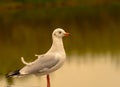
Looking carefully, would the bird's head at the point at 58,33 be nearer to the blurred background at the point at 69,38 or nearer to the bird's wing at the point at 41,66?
the bird's wing at the point at 41,66

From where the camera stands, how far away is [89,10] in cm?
1297

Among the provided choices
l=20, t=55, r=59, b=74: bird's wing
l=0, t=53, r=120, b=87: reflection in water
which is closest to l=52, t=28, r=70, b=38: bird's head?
l=20, t=55, r=59, b=74: bird's wing

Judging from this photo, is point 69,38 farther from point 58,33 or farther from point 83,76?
point 58,33

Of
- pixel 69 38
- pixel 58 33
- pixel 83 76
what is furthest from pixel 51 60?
pixel 69 38

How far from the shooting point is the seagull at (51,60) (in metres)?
4.33

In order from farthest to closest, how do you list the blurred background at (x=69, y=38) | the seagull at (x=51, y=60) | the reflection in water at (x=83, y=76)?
the blurred background at (x=69, y=38) → the reflection in water at (x=83, y=76) → the seagull at (x=51, y=60)

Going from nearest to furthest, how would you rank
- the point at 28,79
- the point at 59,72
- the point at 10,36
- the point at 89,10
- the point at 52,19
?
the point at 28,79, the point at 59,72, the point at 10,36, the point at 52,19, the point at 89,10

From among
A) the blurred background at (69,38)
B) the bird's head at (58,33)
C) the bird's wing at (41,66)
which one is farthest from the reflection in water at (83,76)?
the bird's head at (58,33)

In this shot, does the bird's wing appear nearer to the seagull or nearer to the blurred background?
the seagull

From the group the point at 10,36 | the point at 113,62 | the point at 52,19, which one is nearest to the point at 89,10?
the point at 52,19

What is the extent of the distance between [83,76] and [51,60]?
1497 mm

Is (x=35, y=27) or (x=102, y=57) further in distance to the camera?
(x=35, y=27)

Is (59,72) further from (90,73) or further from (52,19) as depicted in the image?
(52,19)

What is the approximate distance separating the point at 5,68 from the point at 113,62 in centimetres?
135
